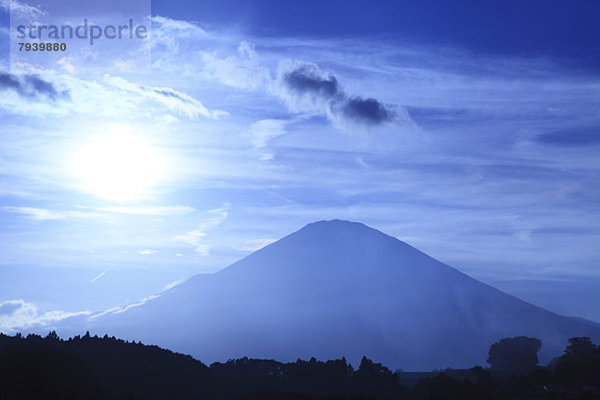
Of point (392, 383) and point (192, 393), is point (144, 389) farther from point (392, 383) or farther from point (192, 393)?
point (392, 383)

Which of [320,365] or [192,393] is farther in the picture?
[320,365]

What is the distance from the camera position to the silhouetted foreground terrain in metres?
82.2

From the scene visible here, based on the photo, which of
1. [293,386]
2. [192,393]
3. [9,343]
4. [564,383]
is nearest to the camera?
[9,343]

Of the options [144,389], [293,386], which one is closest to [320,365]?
→ [293,386]

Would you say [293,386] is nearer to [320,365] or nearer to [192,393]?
[320,365]

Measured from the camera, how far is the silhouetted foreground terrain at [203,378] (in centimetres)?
8219

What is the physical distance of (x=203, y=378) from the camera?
11619cm

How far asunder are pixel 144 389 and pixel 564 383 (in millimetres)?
84340

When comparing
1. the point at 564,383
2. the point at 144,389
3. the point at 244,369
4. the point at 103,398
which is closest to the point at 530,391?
the point at 564,383

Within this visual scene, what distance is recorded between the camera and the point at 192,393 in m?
109

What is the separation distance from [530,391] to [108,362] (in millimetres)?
79722

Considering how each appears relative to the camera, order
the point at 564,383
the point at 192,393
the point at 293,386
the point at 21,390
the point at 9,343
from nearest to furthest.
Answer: the point at 21,390 → the point at 9,343 → the point at 192,393 → the point at 293,386 → the point at 564,383

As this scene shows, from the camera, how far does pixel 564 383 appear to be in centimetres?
13388

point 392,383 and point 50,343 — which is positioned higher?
point 50,343
